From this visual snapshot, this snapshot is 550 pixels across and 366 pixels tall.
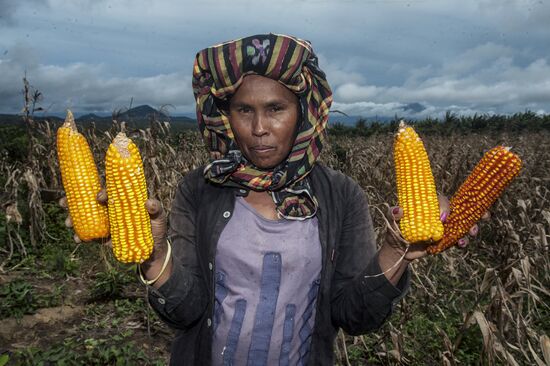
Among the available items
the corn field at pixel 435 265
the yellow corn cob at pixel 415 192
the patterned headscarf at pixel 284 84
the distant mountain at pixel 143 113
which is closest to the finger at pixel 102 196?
the patterned headscarf at pixel 284 84

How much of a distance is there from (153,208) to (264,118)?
0.69 meters

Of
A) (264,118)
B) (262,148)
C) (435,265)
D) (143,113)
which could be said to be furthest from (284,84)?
(143,113)

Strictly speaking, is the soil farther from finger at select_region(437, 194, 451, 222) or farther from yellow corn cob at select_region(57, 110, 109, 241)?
finger at select_region(437, 194, 451, 222)

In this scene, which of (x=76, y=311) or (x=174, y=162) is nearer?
(x=76, y=311)

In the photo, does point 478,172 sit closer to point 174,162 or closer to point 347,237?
point 347,237

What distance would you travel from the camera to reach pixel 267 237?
7.35 ft

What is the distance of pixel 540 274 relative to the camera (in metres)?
5.91

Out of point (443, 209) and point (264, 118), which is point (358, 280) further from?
point (264, 118)

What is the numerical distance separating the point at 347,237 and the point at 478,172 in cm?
75

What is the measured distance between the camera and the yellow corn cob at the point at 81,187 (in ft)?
6.78

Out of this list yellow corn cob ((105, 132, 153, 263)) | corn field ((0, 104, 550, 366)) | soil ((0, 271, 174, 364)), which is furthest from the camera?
soil ((0, 271, 174, 364))

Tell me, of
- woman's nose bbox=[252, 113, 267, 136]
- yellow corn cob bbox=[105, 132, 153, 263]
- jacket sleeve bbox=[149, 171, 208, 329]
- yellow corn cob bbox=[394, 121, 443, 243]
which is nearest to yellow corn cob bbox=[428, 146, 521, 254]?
yellow corn cob bbox=[394, 121, 443, 243]

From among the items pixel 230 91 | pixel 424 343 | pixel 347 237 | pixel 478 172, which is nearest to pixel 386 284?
pixel 347 237

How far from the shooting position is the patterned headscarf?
2.16 metres
